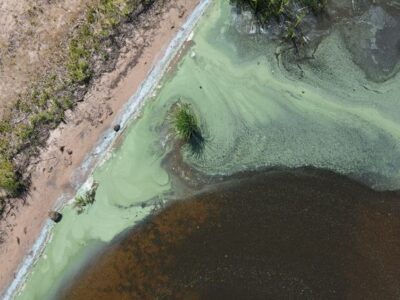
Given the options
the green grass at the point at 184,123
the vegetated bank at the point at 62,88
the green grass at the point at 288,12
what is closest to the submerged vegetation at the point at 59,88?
the vegetated bank at the point at 62,88

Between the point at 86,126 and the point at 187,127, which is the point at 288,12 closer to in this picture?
the point at 187,127

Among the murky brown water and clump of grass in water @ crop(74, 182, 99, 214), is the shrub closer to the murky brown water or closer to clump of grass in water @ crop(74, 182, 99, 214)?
clump of grass in water @ crop(74, 182, 99, 214)

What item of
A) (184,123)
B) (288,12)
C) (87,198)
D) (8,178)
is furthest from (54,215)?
(288,12)

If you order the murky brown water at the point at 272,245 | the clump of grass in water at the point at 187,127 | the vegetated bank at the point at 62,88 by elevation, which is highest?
the vegetated bank at the point at 62,88

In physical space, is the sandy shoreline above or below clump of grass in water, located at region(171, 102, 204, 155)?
above

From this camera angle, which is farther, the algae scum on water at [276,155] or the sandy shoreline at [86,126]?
the sandy shoreline at [86,126]

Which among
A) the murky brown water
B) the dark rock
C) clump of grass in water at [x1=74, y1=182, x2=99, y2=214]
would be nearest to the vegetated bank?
the dark rock

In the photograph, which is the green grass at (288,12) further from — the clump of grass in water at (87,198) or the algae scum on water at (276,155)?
the clump of grass in water at (87,198)
